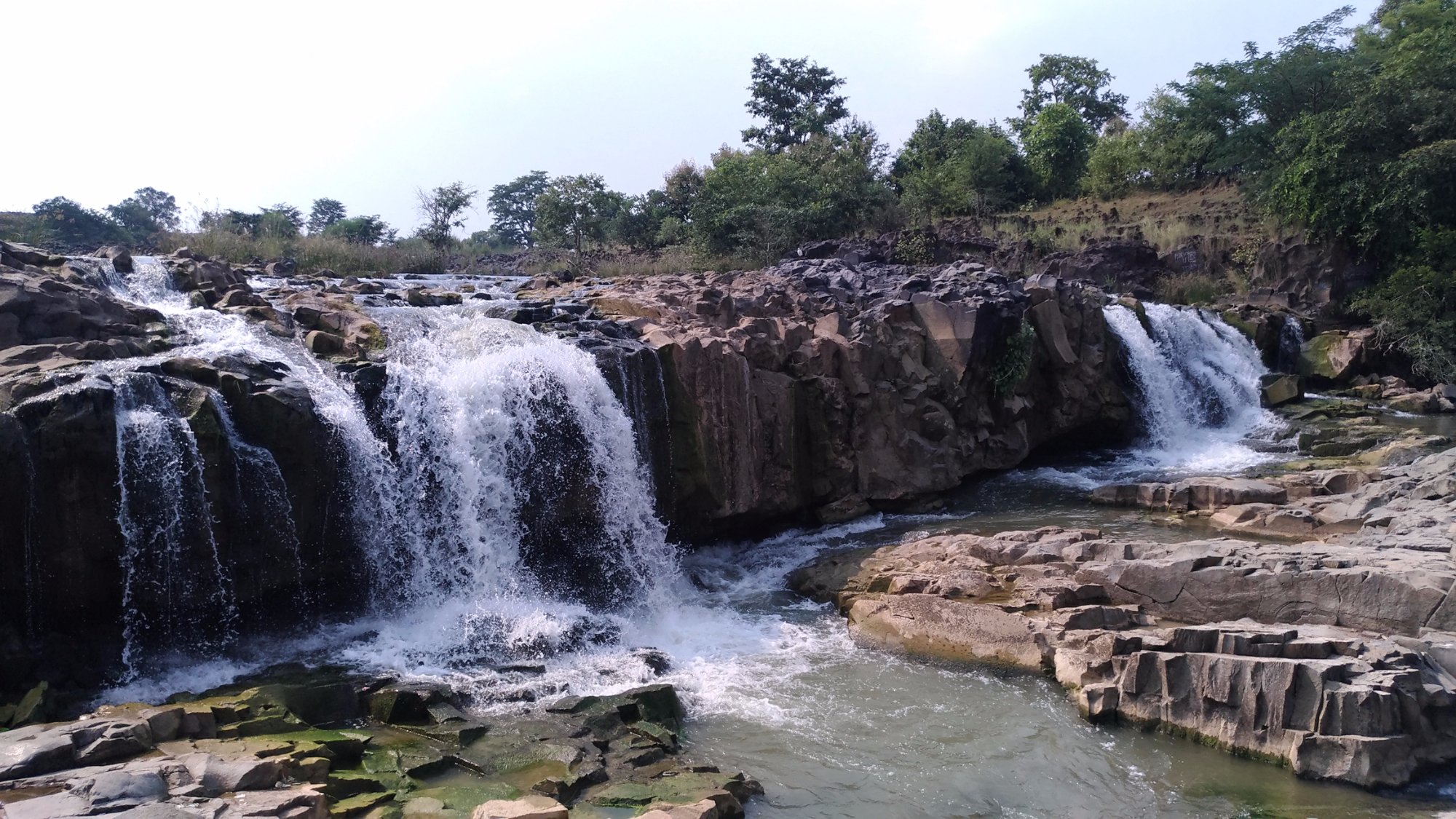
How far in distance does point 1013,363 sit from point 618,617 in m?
8.92

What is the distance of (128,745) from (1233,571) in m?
8.78

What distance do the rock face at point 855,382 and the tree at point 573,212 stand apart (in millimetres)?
11113

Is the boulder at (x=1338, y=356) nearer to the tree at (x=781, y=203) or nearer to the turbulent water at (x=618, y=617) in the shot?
the turbulent water at (x=618, y=617)

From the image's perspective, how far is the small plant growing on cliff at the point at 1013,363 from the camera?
16062mm

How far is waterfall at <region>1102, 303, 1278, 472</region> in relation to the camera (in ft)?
57.4

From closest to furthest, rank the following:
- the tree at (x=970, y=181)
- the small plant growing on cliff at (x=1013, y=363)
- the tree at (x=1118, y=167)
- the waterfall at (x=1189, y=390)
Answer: the small plant growing on cliff at (x=1013, y=363) < the waterfall at (x=1189, y=390) < the tree at (x=970, y=181) < the tree at (x=1118, y=167)

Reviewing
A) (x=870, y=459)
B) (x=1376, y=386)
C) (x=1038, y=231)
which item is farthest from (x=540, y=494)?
(x=1038, y=231)

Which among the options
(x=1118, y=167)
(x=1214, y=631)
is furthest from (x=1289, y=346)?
(x=1214, y=631)

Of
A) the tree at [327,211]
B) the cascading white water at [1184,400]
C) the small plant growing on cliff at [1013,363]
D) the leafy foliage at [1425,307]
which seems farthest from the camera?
the tree at [327,211]

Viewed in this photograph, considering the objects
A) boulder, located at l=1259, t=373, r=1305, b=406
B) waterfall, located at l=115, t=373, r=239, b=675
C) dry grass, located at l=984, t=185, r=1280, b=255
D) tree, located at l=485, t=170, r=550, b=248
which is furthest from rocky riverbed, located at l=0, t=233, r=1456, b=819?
tree, located at l=485, t=170, r=550, b=248

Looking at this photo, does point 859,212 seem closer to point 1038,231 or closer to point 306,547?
point 1038,231

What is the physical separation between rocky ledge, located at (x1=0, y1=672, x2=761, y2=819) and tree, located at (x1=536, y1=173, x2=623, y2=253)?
2160 cm

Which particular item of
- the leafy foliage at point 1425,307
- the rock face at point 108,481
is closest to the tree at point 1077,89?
the leafy foliage at point 1425,307

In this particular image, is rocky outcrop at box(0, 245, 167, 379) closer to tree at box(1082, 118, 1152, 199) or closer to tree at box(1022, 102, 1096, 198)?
tree at box(1082, 118, 1152, 199)
